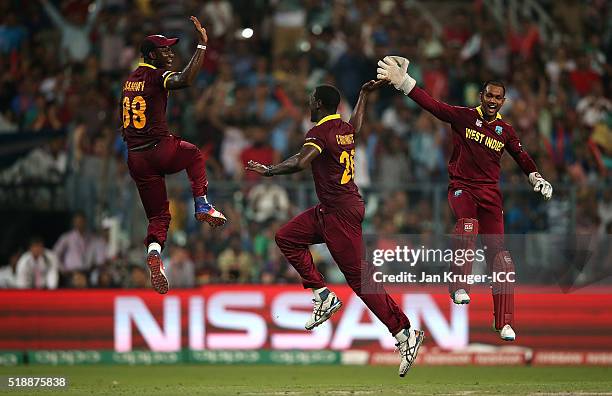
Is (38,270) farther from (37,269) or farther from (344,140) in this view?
(344,140)

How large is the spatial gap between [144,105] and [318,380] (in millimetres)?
5430

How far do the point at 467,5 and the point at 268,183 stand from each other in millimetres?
7003

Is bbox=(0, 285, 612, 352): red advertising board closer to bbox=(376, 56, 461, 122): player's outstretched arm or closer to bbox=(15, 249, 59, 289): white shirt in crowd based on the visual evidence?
bbox=(15, 249, 59, 289): white shirt in crowd

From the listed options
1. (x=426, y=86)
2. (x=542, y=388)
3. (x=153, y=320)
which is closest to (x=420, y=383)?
(x=542, y=388)

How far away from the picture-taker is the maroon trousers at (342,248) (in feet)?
52.1

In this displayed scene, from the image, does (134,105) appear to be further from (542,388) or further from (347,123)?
(542,388)

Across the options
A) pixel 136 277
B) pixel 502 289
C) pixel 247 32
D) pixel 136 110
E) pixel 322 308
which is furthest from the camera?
pixel 247 32

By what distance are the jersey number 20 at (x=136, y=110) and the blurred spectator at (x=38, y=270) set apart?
6.97 metres

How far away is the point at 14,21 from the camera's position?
26.0 metres

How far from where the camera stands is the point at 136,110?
15.8 m

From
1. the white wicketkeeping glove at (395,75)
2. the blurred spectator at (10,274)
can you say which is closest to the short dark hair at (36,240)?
the blurred spectator at (10,274)

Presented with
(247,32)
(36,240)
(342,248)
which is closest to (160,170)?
(342,248)

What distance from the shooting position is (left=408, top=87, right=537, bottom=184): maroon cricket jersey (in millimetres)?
16000

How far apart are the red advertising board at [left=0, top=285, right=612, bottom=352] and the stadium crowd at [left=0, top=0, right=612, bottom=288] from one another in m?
0.37
